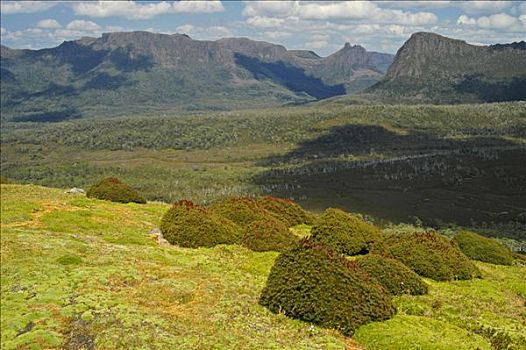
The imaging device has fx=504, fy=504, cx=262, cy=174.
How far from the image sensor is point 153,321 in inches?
703

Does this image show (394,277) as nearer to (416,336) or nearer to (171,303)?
(416,336)

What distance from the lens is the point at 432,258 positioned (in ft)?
100

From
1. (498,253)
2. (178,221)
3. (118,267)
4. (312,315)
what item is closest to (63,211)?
(178,221)

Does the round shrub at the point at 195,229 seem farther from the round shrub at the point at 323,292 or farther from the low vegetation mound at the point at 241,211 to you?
the round shrub at the point at 323,292

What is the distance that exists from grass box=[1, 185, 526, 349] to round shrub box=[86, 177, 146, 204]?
13035 millimetres

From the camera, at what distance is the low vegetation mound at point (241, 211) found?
38750mm

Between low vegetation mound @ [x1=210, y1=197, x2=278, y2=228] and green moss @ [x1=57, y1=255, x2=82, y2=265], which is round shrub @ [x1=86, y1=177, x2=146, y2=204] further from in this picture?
green moss @ [x1=57, y1=255, x2=82, y2=265]

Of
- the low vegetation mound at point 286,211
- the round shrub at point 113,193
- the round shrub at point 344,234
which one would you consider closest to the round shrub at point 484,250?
the round shrub at point 344,234

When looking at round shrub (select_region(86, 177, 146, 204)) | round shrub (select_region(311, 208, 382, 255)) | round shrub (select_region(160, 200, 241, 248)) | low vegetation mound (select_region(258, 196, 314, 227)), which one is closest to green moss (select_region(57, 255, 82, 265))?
round shrub (select_region(160, 200, 241, 248))

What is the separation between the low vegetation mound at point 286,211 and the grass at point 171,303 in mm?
13237

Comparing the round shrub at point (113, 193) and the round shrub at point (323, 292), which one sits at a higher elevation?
the round shrub at point (323, 292)

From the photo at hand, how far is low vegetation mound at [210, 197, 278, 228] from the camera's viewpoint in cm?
3875

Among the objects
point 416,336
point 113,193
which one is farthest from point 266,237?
point 113,193

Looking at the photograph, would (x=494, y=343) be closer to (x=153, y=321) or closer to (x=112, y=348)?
(x=153, y=321)
